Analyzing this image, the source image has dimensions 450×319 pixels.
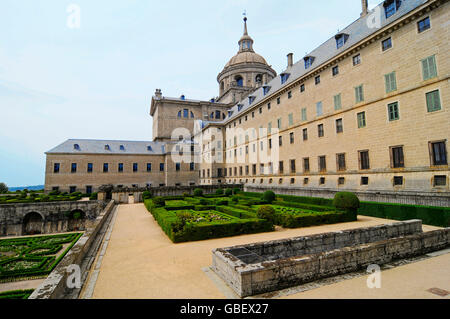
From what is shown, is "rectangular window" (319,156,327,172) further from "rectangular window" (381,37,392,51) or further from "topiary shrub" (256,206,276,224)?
"topiary shrub" (256,206,276,224)

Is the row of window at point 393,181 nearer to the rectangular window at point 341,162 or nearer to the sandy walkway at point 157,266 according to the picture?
the rectangular window at point 341,162

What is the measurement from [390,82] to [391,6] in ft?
20.9

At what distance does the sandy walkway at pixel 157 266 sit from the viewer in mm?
5035

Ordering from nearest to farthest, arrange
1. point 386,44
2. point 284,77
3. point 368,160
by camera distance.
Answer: point 386,44 < point 368,160 < point 284,77

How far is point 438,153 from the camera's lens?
46.5 feet

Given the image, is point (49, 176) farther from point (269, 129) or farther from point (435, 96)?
point (435, 96)

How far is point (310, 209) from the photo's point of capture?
51.7 ft

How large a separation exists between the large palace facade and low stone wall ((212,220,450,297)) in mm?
8972

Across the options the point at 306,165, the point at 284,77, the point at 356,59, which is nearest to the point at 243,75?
the point at 284,77

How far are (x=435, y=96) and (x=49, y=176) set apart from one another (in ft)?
160

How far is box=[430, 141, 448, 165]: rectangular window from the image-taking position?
13.9 meters

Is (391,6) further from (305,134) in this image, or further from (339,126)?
(305,134)

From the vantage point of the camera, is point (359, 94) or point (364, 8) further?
point (364, 8)

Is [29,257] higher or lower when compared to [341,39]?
lower
